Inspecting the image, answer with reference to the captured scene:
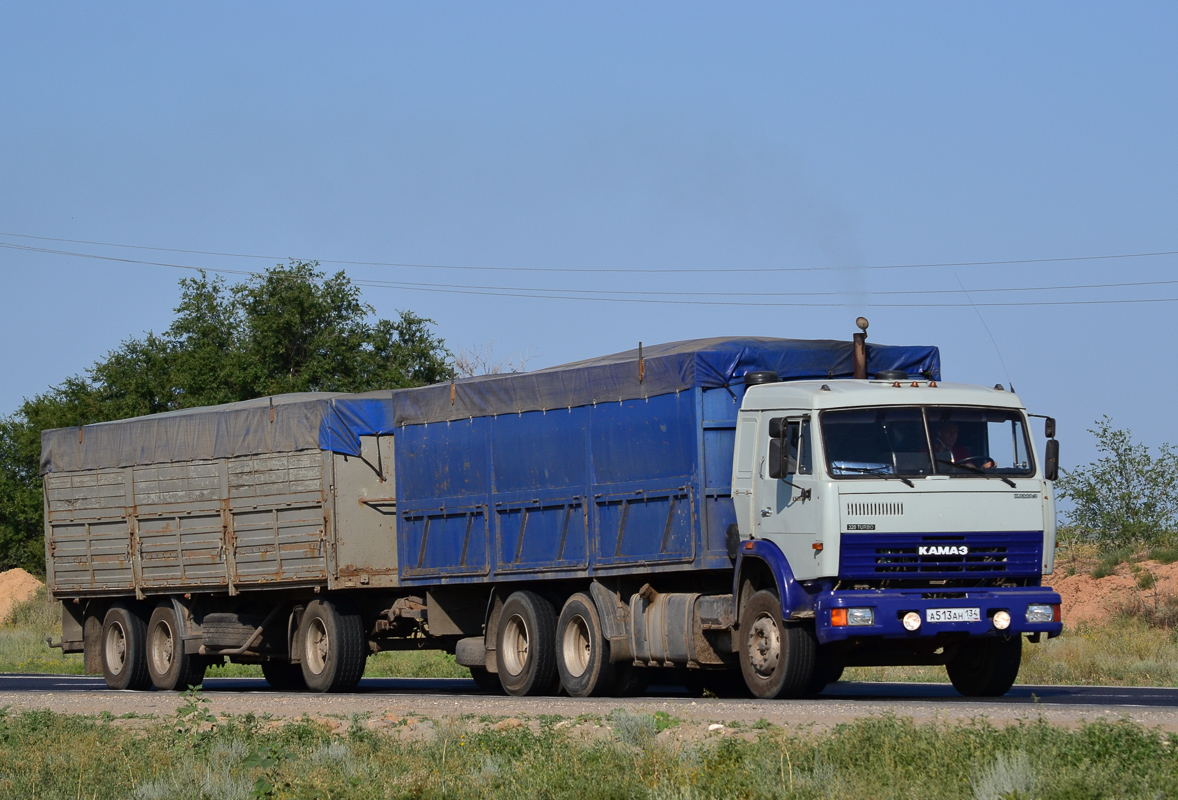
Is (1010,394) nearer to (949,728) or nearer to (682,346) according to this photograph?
(682,346)

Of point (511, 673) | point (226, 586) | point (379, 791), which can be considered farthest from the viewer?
point (226, 586)

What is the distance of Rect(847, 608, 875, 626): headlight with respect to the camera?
559 inches

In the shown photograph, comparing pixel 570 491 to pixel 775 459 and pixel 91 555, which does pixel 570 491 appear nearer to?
pixel 775 459

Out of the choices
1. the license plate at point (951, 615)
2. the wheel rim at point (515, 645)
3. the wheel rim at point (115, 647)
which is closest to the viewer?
the license plate at point (951, 615)

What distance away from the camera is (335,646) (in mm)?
20734

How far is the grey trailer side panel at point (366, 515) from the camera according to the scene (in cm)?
2044

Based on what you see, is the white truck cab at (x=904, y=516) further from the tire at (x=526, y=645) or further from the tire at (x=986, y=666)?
the tire at (x=526, y=645)

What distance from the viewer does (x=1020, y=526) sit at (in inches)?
580

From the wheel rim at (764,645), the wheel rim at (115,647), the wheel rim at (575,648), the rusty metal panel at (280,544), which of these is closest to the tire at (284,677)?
the wheel rim at (115,647)

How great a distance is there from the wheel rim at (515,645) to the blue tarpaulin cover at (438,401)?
8.29 ft

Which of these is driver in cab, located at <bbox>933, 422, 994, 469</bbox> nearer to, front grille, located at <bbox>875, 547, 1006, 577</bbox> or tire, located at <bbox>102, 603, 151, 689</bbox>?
front grille, located at <bbox>875, 547, 1006, 577</bbox>

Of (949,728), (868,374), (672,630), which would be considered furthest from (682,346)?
(949,728)

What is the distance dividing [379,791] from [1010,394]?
810 centimetres

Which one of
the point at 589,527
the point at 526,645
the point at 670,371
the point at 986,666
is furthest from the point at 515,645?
the point at 986,666
